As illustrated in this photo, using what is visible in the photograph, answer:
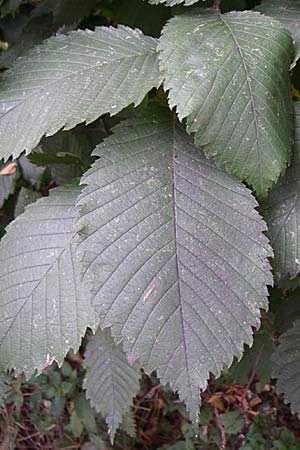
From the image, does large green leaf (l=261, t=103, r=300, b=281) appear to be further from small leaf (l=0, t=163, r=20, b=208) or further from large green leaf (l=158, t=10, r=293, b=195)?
small leaf (l=0, t=163, r=20, b=208)

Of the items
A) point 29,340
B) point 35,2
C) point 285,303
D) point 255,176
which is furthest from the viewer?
point 35,2

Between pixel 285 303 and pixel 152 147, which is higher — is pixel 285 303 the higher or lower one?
the lower one

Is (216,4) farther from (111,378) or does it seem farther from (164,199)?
(111,378)

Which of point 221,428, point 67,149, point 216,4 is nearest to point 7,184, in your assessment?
point 67,149

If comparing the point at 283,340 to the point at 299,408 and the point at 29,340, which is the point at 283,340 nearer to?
the point at 299,408

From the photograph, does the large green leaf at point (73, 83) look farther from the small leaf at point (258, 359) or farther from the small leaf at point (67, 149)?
the small leaf at point (258, 359)

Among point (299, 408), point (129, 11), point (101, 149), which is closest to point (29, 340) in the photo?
point (101, 149)
